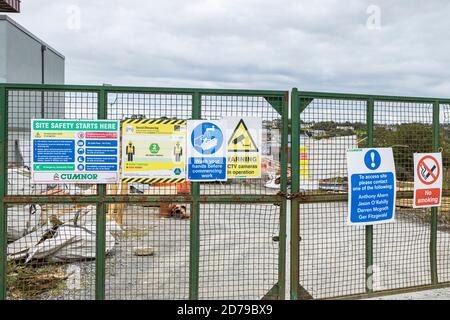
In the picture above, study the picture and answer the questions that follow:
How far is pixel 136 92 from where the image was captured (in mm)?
4484

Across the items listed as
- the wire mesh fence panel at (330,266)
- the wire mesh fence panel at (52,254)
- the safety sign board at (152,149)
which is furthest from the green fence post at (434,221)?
the wire mesh fence panel at (52,254)

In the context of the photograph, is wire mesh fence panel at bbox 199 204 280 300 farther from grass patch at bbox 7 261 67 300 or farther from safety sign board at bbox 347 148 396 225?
grass patch at bbox 7 261 67 300

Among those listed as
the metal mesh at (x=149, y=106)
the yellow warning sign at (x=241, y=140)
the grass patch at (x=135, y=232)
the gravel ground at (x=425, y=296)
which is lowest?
the gravel ground at (x=425, y=296)

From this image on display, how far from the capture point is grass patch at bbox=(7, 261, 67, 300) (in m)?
5.38

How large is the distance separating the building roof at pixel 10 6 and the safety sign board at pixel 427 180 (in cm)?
2343

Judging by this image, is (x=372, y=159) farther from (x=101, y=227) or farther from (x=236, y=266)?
(x=101, y=227)

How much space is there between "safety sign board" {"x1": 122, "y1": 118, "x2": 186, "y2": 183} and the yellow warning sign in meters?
0.54

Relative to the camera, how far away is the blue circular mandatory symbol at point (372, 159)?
16.6 ft

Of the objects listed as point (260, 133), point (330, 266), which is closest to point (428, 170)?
point (330, 266)

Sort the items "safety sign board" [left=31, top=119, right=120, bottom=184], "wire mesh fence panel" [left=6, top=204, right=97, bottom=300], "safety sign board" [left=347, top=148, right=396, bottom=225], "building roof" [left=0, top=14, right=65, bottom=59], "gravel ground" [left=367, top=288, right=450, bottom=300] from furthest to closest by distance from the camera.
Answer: "building roof" [left=0, top=14, right=65, bottom=59], "wire mesh fence panel" [left=6, top=204, right=97, bottom=300], "gravel ground" [left=367, top=288, right=450, bottom=300], "safety sign board" [left=347, top=148, right=396, bottom=225], "safety sign board" [left=31, top=119, right=120, bottom=184]

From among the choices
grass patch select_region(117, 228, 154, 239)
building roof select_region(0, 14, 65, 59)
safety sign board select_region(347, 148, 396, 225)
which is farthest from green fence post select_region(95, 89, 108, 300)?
building roof select_region(0, 14, 65, 59)

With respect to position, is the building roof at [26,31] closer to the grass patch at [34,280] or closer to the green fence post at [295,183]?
the grass patch at [34,280]

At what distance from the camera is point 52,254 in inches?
246
